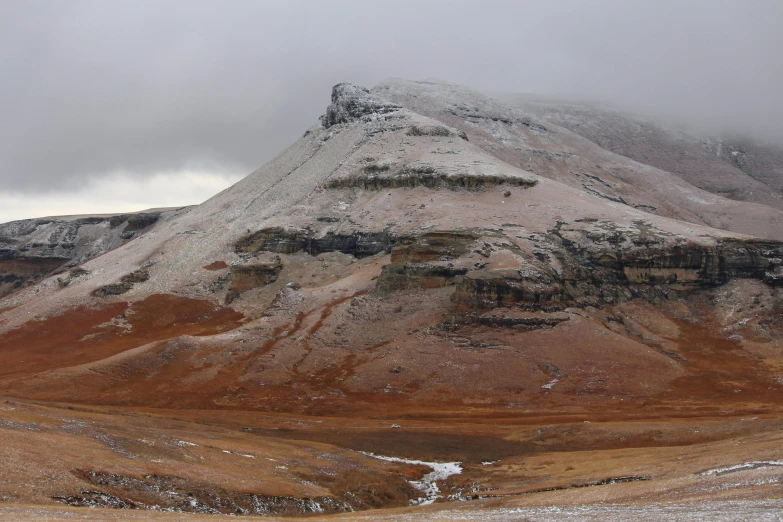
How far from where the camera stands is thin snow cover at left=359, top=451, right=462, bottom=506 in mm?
42625

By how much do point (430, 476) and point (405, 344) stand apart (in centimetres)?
3961

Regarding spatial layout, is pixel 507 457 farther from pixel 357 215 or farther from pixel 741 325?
pixel 357 215

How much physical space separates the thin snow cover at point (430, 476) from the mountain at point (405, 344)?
1.32 feet

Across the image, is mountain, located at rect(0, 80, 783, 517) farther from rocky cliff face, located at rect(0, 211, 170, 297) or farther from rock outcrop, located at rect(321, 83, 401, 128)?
rocky cliff face, located at rect(0, 211, 170, 297)

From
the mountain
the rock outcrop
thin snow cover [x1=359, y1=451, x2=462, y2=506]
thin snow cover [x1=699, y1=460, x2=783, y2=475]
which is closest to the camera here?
thin snow cover [x1=699, y1=460, x2=783, y2=475]

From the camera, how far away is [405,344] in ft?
287

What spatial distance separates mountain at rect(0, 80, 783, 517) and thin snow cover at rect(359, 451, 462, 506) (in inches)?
15.9

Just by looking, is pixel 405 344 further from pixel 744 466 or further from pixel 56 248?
pixel 56 248

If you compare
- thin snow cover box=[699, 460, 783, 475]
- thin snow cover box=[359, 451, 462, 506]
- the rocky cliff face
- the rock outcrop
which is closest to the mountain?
thin snow cover box=[699, 460, 783, 475]

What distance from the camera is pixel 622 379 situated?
252 feet

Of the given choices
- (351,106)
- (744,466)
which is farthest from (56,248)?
(744,466)

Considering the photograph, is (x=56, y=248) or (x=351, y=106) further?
(x=56, y=248)

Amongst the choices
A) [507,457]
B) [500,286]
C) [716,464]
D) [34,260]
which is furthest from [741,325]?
[34,260]

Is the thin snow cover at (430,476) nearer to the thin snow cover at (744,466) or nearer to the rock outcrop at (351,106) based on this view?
the thin snow cover at (744,466)
